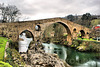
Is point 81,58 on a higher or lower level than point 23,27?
lower

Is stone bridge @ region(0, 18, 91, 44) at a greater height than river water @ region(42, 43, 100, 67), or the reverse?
stone bridge @ region(0, 18, 91, 44)

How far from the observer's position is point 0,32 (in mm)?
11812

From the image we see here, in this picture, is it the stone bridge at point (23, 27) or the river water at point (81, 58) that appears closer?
the river water at point (81, 58)

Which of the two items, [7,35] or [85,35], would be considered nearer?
[7,35]

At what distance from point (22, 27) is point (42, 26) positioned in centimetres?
421

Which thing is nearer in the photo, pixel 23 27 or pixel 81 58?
pixel 81 58

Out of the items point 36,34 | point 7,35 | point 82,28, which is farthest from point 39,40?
point 82,28

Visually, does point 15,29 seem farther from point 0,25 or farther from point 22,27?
point 0,25

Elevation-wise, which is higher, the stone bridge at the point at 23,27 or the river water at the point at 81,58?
the stone bridge at the point at 23,27

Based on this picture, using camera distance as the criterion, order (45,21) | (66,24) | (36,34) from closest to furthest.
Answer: (36,34) → (45,21) → (66,24)

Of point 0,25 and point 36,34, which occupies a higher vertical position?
point 0,25

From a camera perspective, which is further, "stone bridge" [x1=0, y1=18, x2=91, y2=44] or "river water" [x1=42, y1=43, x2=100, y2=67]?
"stone bridge" [x1=0, y1=18, x2=91, y2=44]

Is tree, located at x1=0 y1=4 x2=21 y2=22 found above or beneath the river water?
above

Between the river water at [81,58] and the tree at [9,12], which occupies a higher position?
the tree at [9,12]
